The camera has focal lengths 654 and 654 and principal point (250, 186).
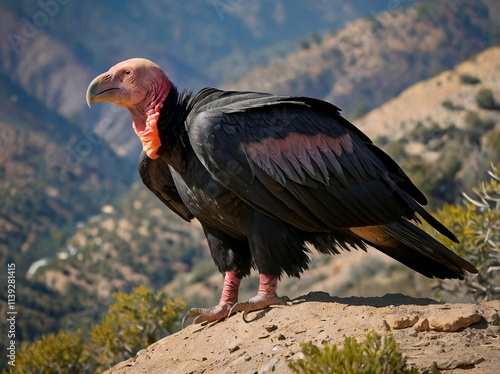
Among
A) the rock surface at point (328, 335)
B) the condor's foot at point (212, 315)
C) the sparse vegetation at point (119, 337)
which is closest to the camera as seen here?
the rock surface at point (328, 335)

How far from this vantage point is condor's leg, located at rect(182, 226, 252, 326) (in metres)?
7.11

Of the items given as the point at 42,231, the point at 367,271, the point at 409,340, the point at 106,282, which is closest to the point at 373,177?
the point at 409,340

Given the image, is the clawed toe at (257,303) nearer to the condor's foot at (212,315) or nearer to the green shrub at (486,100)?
the condor's foot at (212,315)

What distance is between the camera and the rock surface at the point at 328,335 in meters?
5.21

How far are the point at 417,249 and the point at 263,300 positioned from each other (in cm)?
164

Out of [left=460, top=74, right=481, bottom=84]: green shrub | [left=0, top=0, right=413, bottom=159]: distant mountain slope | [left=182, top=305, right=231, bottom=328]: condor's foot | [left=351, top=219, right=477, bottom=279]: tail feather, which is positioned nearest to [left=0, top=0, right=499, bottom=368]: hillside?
[left=0, top=0, right=413, bottom=159]: distant mountain slope

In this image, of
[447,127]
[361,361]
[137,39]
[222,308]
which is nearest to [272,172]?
[222,308]

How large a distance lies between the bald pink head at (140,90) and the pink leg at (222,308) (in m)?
1.69

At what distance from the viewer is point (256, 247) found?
6434 mm

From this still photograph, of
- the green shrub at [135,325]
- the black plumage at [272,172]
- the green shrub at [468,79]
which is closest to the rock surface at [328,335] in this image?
the black plumage at [272,172]

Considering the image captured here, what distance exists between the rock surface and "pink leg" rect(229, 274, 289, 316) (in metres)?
0.08

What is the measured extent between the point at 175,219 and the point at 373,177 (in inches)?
1594

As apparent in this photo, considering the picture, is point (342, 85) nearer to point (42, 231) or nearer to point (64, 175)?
point (64, 175)

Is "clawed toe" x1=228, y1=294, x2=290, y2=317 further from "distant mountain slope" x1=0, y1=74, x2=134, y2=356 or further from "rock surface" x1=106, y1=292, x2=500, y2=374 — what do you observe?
"distant mountain slope" x1=0, y1=74, x2=134, y2=356
